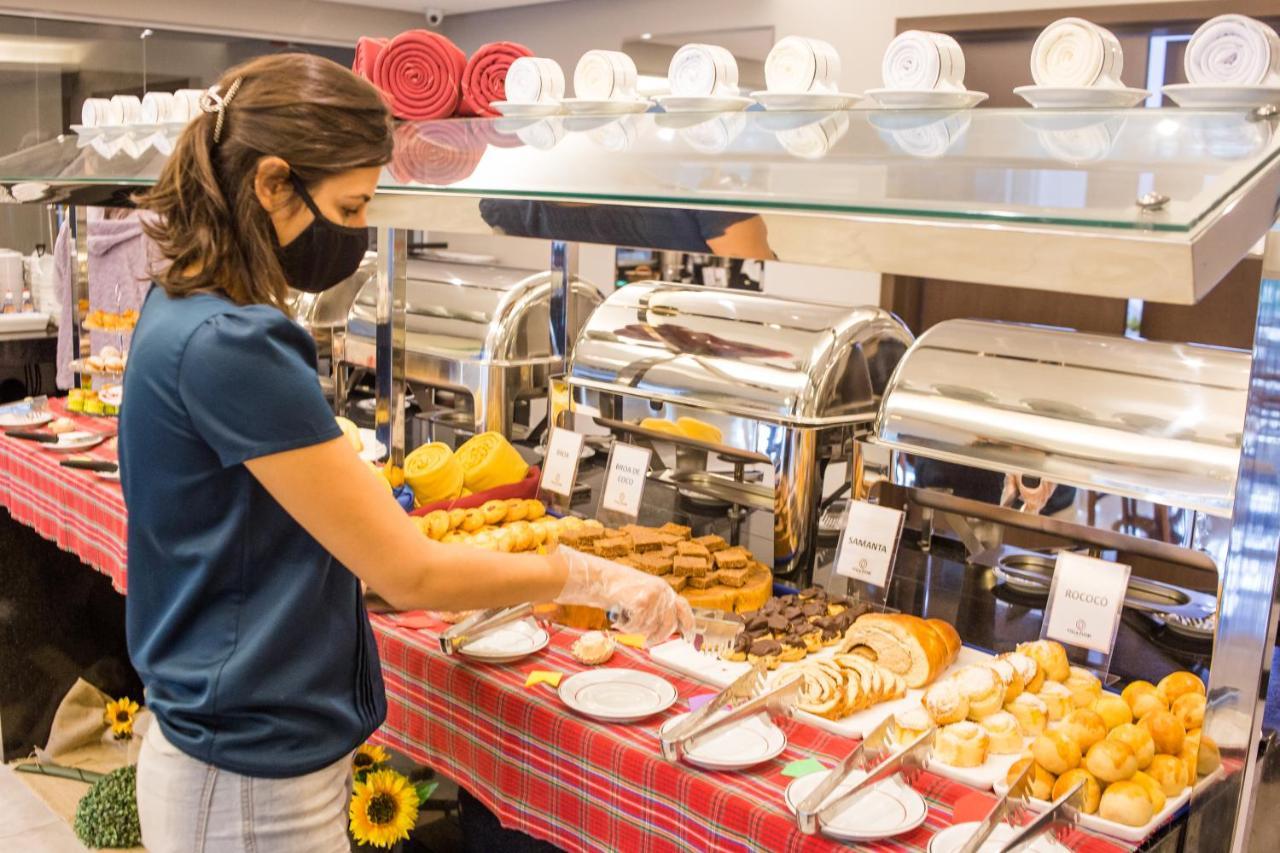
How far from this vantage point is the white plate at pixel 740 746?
1649 millimetres

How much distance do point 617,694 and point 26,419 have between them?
2.54 m

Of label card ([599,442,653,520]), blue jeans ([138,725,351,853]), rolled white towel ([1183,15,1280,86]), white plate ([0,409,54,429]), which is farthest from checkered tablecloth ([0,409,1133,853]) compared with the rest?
white plate ([0,409,54,429])

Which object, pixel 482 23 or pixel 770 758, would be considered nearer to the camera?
pixel 770 758

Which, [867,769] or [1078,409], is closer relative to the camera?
[867,769]

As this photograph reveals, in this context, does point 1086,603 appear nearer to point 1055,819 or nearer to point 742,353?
point 1055,819

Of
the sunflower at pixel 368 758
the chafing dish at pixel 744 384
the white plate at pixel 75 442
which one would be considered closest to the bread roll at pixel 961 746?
the chafing dish at pixel 744 384

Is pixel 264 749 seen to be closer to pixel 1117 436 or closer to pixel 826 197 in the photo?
pixel 826 197

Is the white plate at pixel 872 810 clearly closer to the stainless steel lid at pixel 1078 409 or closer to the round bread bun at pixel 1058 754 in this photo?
the round bread bun at pixel 1058 754

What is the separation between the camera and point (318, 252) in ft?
5.07

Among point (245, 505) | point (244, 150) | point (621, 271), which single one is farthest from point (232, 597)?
point (621, 271)

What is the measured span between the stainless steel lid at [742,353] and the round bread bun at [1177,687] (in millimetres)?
866

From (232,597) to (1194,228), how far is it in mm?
1149

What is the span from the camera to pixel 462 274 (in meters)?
3.73

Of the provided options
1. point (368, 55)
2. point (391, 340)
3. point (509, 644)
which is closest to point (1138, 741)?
point (509, 644)
